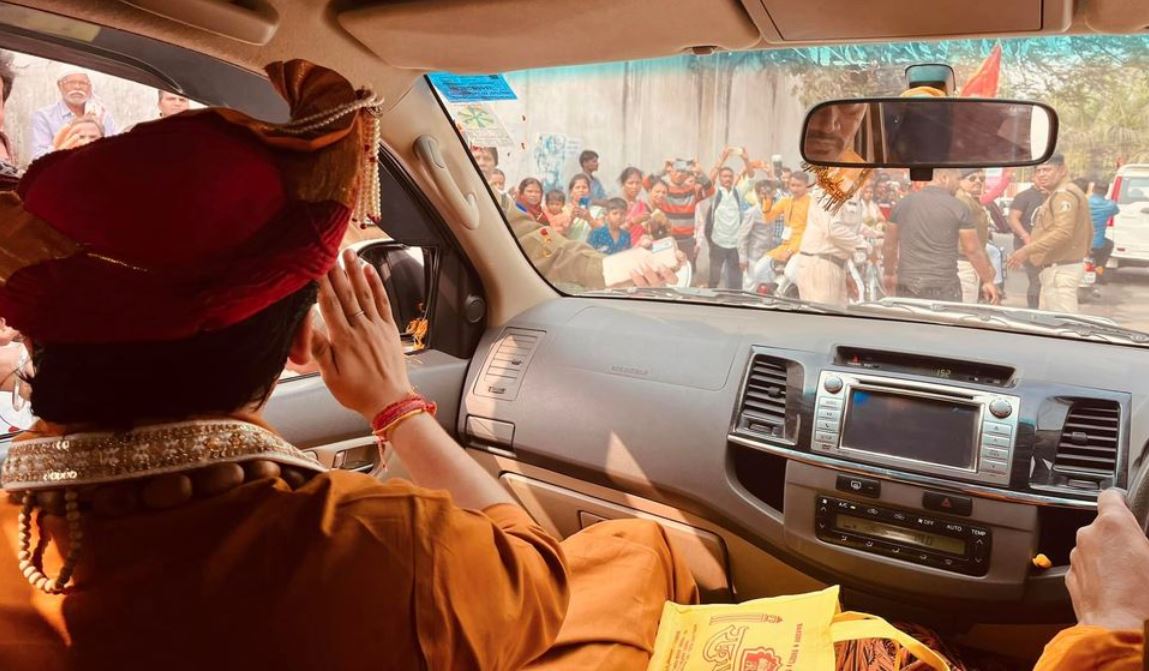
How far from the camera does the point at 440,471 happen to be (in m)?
1.56

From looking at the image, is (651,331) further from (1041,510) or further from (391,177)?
(1041,510)

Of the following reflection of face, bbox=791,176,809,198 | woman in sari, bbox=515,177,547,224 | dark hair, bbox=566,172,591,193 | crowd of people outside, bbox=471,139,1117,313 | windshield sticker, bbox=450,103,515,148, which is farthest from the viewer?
dark hair, bbox=566,172,591,193

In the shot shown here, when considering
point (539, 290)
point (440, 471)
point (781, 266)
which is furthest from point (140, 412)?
point (781, 266)

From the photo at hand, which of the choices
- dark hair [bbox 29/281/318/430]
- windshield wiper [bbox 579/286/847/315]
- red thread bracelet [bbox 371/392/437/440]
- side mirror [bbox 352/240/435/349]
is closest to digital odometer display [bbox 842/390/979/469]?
windshield wiper [bbox 579/286/847/315]

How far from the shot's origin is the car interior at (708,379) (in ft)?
6.51

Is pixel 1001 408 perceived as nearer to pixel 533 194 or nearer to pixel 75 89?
pixel 75 89

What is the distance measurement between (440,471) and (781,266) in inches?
119

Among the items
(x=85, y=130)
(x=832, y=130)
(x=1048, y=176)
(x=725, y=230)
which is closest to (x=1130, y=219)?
(x=1048, y=176)

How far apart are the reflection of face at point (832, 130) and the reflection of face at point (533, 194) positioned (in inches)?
92.0

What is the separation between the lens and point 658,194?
6.16 m

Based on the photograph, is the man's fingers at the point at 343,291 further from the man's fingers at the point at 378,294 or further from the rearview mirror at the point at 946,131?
the rearview mirror at the point at 946,131

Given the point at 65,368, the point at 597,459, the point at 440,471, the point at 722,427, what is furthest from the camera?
the point at 597,459

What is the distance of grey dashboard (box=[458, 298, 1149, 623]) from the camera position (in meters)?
2.28

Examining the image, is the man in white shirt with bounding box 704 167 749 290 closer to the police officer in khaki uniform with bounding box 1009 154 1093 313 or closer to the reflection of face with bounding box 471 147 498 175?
the police officer in khaki uniform with bounding box 1009 154 1093 313
